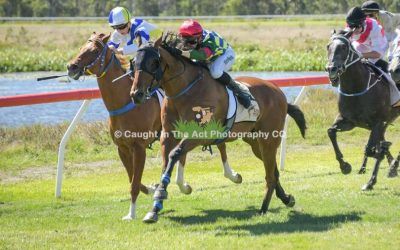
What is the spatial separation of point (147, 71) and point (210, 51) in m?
1.00

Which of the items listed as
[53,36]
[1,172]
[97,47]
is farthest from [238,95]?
[53,36]

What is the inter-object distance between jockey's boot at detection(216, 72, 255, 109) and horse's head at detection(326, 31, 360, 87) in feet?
4.15

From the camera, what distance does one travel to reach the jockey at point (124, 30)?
8.09 metres

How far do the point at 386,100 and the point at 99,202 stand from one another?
360 centimetres

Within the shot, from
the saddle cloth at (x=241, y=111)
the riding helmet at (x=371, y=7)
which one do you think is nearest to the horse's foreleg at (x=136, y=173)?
the saddle cloth at (x=241, y=111)

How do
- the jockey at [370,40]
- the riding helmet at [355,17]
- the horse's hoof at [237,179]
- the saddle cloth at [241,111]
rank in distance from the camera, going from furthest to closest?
the jockey at [370,40], the horse's hoof at [237,179], the riding helmet at [355,17], the saddle cloth at [241,111]

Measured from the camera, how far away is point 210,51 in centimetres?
756

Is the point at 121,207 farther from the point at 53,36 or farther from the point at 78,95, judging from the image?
the point at 53,36

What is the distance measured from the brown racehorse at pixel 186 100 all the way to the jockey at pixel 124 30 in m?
0.96

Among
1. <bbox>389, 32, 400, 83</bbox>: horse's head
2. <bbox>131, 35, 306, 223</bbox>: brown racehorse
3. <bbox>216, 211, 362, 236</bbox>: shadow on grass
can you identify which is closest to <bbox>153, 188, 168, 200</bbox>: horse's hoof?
<bbox>131, 35, 306, 223</bbox>: brown racehorse

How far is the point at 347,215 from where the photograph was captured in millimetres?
7230

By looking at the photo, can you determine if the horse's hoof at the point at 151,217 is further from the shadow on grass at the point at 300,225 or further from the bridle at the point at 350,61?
the bridle at the point at 350,61

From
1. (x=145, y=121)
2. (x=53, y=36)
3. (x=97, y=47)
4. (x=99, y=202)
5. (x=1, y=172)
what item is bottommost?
(x=53, y=36)

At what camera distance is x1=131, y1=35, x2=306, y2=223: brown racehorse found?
22.4 feet
